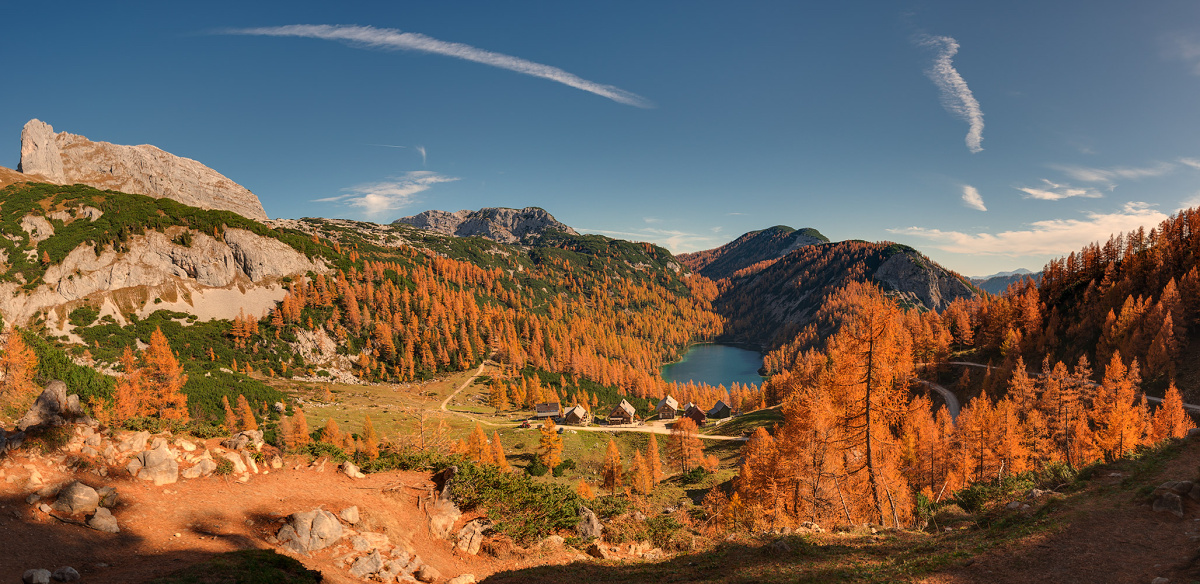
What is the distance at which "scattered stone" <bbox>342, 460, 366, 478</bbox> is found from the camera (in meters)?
18.0

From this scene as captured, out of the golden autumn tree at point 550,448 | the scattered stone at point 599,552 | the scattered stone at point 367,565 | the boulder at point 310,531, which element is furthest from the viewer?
the golden autumn tree at point 550,448

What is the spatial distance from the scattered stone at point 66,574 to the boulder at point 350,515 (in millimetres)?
6202

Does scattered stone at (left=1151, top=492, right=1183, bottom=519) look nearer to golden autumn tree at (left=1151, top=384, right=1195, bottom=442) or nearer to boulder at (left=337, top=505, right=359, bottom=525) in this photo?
boulder at (left=337, top=505, right=359, bottom=525)

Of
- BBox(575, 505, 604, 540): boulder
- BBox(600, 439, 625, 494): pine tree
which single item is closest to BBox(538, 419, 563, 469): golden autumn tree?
BBox(600, 439, 625, 494): pine tree

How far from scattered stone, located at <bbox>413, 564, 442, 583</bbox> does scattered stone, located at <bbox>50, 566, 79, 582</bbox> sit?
7778mm

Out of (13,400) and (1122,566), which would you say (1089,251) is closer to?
(1122,566)

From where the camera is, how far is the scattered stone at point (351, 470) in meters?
18.0

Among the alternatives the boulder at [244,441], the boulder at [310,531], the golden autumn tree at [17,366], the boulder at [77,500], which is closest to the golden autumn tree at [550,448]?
the golden autumn tree at [17,366]

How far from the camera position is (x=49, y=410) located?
15.6m

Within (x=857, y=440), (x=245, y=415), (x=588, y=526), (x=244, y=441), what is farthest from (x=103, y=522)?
(x=245, y=415)

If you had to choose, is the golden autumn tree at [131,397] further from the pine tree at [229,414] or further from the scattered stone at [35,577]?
the scattered stone at [35,577]

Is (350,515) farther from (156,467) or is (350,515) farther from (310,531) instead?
(156,467)

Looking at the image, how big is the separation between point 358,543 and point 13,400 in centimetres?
2697

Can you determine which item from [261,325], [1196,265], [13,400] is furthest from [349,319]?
[1196,265]
